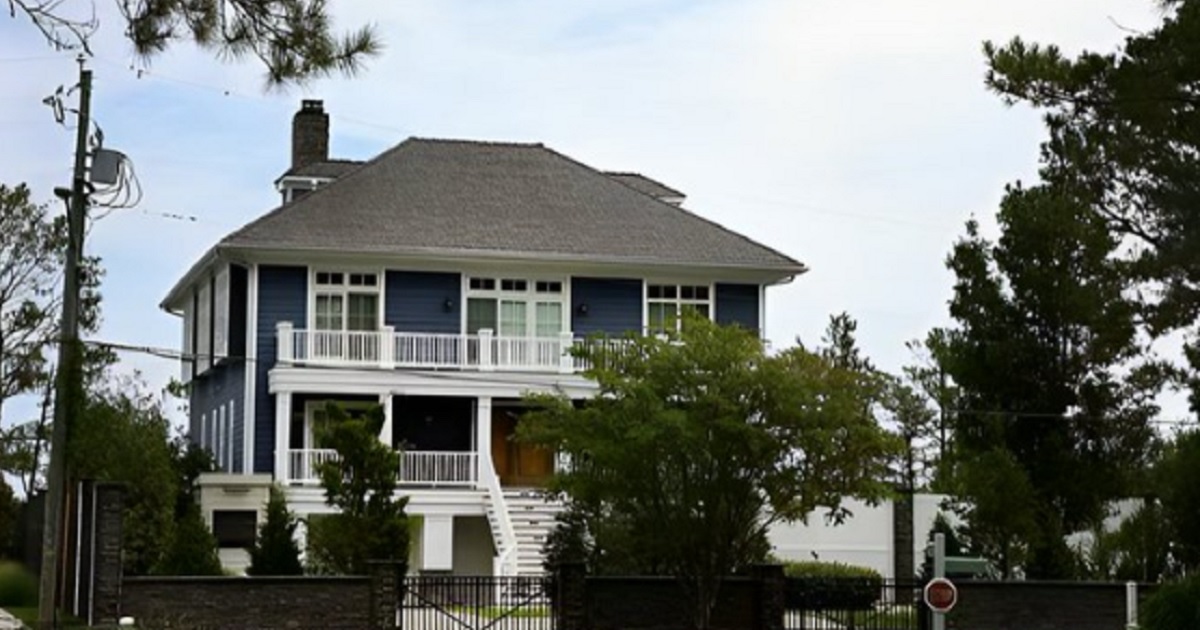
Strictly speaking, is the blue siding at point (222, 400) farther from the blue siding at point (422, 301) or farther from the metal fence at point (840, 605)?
the metal fence at point (840, 605)

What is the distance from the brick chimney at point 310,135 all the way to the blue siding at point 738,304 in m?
10.9

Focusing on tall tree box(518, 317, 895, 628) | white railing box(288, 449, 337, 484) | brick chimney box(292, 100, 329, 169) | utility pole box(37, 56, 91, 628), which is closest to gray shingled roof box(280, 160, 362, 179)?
brick chimney box(292, 100, 329, 169)

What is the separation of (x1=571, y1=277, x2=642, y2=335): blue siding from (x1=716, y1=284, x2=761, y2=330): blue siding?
71.1 inches

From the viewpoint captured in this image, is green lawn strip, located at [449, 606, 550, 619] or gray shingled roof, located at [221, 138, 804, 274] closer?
green lawn strip, located at [449, 606, 550, 619]

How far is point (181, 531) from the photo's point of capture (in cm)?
3666

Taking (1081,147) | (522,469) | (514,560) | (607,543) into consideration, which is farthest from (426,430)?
(1081,147)

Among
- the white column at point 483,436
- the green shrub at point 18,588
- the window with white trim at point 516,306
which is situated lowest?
the green shrub at point 18,588

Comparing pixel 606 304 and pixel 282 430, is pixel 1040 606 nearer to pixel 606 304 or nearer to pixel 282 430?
pixel 606 304

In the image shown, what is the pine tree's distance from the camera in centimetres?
3700

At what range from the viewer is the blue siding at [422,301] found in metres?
46.8

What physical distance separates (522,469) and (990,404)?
11.6 meters

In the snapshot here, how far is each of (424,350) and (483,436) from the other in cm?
224

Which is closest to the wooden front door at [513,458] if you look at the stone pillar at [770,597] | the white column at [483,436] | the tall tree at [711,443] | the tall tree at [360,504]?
the white column at [483,436]

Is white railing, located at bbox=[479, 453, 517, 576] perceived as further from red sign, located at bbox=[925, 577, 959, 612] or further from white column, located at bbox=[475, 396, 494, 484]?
red sign, located at bbox=[925, 577, 959, 612]
